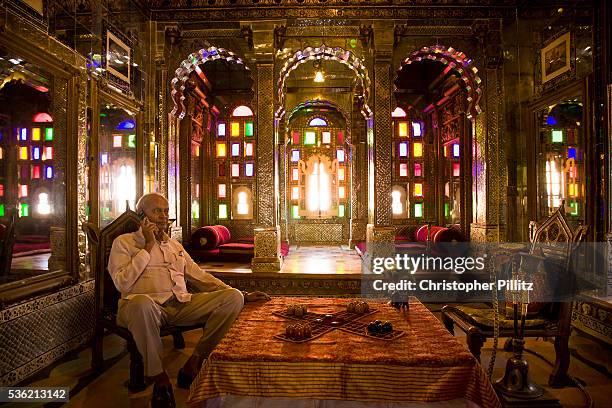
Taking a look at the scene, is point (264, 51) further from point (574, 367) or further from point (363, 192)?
point (574, 367)

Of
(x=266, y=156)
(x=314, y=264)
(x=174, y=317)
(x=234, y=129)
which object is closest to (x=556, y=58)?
(x=266, y=156)

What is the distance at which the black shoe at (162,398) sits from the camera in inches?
112

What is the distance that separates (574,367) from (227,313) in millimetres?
3248

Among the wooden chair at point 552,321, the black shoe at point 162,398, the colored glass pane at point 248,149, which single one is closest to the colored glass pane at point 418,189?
the colored glass pane at point 248,149

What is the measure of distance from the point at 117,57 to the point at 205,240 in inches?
144

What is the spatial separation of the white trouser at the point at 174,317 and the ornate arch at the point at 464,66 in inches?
207

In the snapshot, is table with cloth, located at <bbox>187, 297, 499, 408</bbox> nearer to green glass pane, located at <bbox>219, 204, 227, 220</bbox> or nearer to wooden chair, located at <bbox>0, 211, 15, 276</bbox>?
wooden chair, located at <bbox>0, 211, 15, 276</bbox>

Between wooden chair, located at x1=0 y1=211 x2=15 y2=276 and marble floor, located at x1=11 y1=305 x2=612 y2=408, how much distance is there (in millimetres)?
1051

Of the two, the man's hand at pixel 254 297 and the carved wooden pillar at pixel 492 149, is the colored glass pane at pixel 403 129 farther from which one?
the man's hand at pixel 254 297

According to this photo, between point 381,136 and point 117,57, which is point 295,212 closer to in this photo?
point 381,136

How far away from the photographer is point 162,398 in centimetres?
285

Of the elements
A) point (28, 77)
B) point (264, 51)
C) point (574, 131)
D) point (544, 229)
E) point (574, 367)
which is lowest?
point (574, 367)

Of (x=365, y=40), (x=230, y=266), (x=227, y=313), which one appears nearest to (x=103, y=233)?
(x=227, y=313)

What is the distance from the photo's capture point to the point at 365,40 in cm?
718
